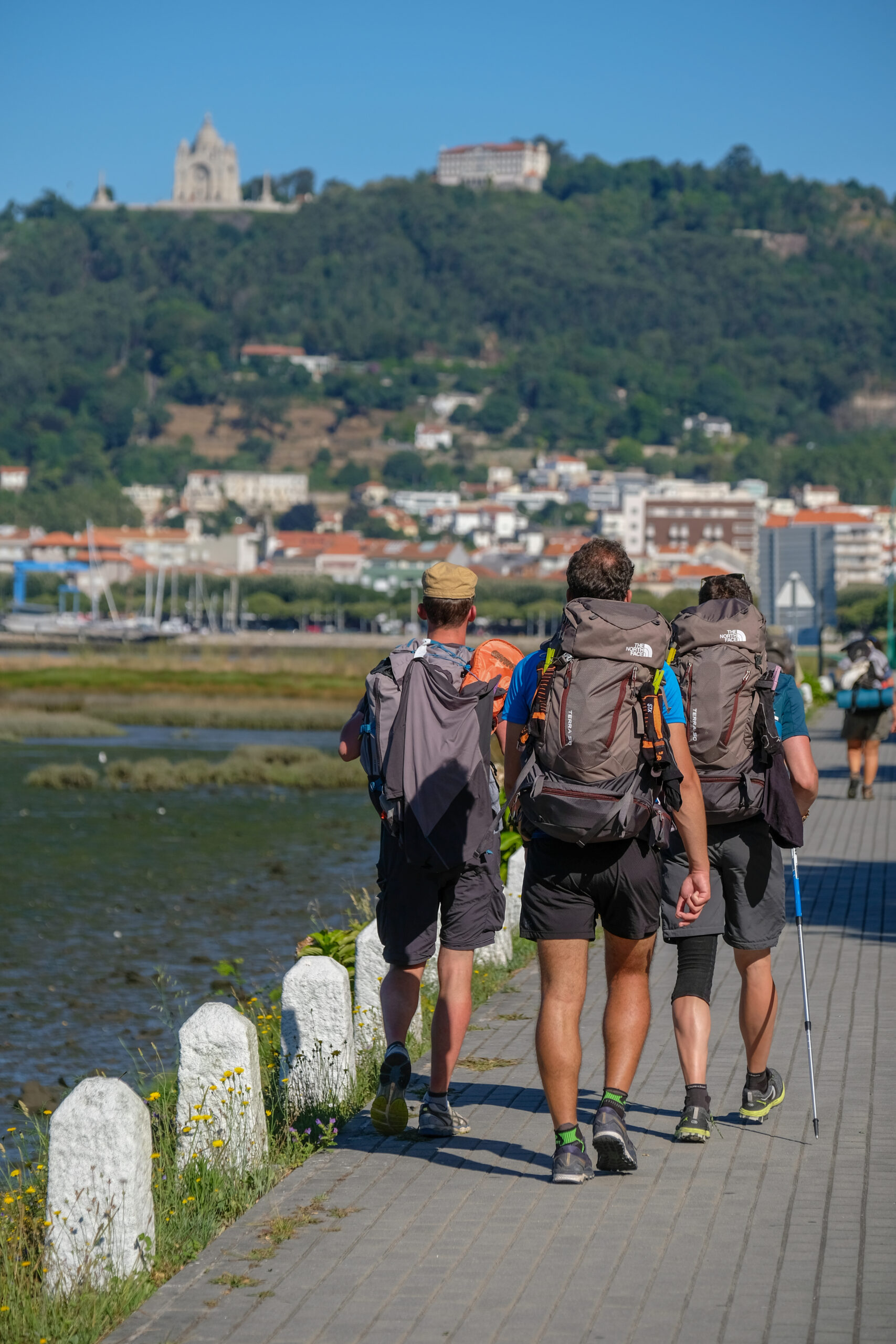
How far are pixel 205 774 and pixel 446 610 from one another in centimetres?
2353

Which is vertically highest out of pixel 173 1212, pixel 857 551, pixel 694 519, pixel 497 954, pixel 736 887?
pixel 694 519

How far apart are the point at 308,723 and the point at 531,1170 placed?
36.7 metres

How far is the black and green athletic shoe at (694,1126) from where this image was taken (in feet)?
16.7

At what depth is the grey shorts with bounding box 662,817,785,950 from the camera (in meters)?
5.27

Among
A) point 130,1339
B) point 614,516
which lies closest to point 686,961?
point 130,1339

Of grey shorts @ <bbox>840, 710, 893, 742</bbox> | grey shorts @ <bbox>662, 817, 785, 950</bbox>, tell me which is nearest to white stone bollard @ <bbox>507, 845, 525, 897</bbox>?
grey shorts @ <bbox>662, 817, 785, 950</bbox>

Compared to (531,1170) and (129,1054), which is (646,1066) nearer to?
(531,1170)

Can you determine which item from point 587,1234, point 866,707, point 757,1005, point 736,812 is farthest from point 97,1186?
point 866,707

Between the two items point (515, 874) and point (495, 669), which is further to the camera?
point (515, 874)

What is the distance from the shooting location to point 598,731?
448cm

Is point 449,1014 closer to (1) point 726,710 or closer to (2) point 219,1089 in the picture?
(2) point 219,1089

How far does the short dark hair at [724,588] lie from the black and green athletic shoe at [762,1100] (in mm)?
1380

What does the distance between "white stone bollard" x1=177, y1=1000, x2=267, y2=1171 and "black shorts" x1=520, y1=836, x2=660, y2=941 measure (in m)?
0.79

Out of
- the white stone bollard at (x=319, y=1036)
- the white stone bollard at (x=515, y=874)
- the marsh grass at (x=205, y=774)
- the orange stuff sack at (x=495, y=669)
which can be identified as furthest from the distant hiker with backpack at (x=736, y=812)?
the marsh grass at (x=205, y=774)
